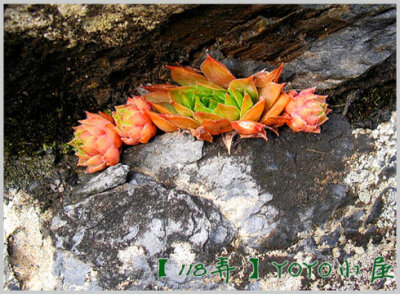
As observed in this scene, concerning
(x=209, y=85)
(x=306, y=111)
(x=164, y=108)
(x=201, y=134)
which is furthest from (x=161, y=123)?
(x=306, y=111)

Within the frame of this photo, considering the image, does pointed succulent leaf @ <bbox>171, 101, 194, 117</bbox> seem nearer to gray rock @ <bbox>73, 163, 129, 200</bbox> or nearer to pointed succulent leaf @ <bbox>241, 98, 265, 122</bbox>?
pointed succulent leaf @ <bbox>241, 98, 265, 122</bbox>

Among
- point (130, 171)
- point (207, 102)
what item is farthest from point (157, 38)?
point (130, 171)

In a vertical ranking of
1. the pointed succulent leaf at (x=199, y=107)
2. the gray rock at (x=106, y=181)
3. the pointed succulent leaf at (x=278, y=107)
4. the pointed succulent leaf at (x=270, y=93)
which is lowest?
the gray rock at (x=106, y=181)

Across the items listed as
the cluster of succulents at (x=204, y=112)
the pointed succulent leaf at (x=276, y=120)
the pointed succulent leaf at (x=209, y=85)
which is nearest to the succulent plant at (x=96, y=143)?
the cluster of succulents at (x=204, y=112)

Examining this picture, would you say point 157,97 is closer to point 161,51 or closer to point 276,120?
point 161,51

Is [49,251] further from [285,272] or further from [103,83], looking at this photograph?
[285,272]

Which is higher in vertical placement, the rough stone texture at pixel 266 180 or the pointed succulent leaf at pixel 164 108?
the pointed succulent leaf at pixel 164 108

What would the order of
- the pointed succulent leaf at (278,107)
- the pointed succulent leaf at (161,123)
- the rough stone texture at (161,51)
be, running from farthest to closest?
the pointed succulent leaf at (161,123) → the pointed succulent leaf at (278,107) → the rough stone texture at (161,51)

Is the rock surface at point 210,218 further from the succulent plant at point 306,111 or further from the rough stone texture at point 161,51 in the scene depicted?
the rough stone texture at point 161,51
